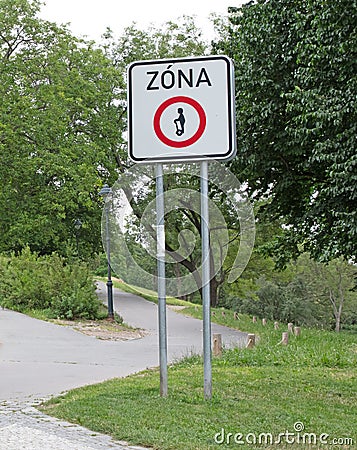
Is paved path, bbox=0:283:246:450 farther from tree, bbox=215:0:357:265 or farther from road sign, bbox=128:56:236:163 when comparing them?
tree, bbox=215:0:357:265

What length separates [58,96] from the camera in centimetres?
3030

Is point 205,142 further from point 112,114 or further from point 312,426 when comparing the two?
point 112,114

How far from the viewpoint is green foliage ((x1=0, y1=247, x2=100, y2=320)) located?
76.2 ft

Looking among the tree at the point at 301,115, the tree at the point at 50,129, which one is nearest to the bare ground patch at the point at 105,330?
the tree at the point at 301,115

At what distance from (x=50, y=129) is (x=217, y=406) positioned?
2382 centimetres

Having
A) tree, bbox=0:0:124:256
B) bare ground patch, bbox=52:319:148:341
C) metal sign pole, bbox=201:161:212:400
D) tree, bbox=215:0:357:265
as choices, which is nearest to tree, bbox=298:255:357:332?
tree, bbox=0:0:124:256

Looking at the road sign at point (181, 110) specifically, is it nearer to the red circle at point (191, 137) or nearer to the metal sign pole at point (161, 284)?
the red circle at point (191, 137)

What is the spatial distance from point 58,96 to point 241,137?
52.5ft

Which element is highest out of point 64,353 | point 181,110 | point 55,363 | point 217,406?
point 181,110

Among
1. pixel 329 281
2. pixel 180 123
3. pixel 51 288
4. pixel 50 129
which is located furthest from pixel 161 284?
pixel 329 281

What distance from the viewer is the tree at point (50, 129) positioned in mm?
29219

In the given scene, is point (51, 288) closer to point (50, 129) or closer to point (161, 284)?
point (50, 129)

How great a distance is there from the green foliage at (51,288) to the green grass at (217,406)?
11.4 m

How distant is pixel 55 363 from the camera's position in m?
13.6
